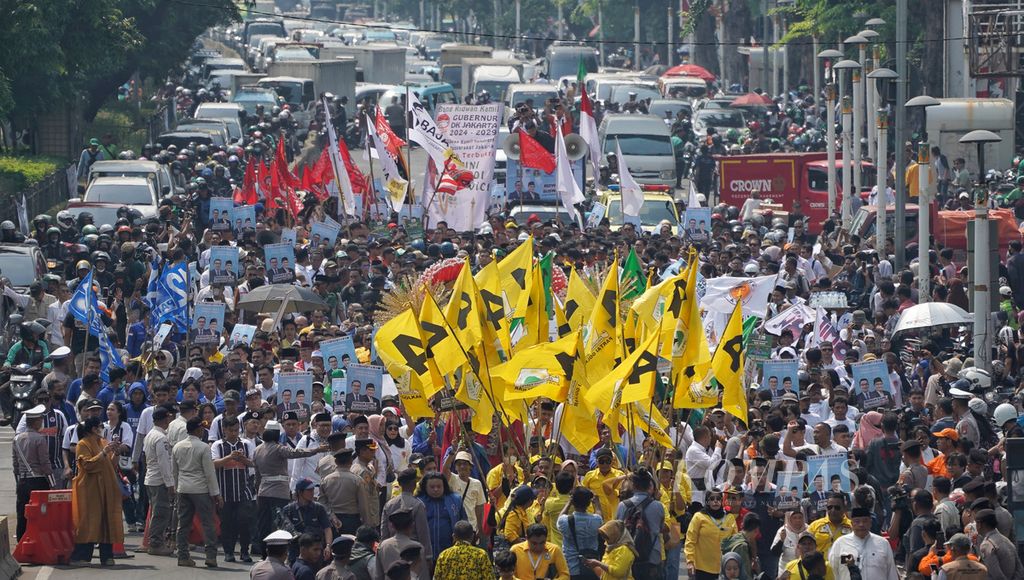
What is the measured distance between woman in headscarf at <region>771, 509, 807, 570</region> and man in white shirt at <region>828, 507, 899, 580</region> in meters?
0.60

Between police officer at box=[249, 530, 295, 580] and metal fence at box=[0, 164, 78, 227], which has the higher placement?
metal fence at box=[0, 164, 78, 227]

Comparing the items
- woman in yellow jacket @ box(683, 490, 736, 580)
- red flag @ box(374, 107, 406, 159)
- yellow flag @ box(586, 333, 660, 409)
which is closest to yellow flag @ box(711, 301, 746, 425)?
yellow flag @ box(586, 333, 660, 409)

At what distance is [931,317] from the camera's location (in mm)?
20094

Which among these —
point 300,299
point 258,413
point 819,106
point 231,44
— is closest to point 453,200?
point 300,299

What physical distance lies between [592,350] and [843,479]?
2.01 metres

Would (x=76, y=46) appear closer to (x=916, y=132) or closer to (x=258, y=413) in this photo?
(x=916, y=132)

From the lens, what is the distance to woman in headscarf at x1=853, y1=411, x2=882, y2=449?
1630 centimetres

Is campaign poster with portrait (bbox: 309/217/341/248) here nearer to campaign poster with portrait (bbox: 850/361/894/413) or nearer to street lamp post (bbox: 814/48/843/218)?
street lamp post (bbox: 814/48/843/218)

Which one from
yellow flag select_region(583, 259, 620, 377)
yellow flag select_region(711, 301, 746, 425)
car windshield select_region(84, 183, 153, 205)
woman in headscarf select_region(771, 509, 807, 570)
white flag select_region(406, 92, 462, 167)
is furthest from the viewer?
car windshield select_region(84, 183, 153, 205)

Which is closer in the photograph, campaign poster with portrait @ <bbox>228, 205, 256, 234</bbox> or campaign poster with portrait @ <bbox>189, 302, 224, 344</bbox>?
campaign poster with portrait @ <bbox>189, 302, 224, 344</bbox>

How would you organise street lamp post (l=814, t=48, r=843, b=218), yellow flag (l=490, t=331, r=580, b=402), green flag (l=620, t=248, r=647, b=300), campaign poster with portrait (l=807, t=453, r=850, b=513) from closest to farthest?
1. yellow flag (l=490, t=331, r=580, b=402)
2. campaign poster with portrait (l=807, t=453, r=850, b=513)
3. green flag (l=620, t=248, r=647, b=300)
4. street lamp post (l=814, t=48, r=843, b=218)

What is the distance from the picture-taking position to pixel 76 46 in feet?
117

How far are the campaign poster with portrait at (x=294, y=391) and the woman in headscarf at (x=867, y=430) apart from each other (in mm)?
4394

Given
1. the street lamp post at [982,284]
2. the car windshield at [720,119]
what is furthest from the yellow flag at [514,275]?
the car windshield at [720,119]
